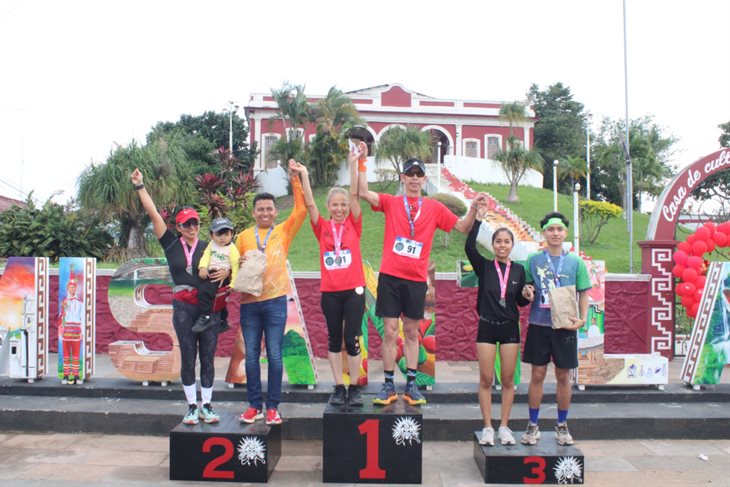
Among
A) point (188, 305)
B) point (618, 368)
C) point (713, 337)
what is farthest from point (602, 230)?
point (188, 305)

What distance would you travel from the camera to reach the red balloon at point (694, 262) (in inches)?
301

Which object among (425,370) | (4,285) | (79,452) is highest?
(4,285)

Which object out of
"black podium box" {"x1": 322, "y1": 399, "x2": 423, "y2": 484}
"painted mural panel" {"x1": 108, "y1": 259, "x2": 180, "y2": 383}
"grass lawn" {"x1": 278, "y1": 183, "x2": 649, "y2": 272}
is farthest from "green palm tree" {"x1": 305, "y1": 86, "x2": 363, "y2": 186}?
"black podium box" {"x1": 322, "y1": 399, "x2": 423, "y2": 484}

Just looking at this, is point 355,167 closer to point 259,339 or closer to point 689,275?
point 259,339

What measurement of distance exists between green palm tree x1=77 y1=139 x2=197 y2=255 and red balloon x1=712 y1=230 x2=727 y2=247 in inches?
421

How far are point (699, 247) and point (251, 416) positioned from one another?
619cm

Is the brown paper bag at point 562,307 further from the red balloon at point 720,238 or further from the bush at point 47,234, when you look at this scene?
the bush at point 47,234

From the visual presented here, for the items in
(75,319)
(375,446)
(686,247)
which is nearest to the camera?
(375,446)

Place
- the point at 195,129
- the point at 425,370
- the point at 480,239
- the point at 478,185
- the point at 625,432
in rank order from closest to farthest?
the point at 625,432, the point at 425,370, the point at 480,239, the point at 478,185, the point at 195,129

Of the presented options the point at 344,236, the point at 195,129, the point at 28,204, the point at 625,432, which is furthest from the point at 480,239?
the point at 195,129

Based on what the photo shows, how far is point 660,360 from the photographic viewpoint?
6230mm

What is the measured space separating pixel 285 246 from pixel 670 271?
6044 mm

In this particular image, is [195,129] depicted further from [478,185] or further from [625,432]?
[625,432]

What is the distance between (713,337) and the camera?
6285 mm
